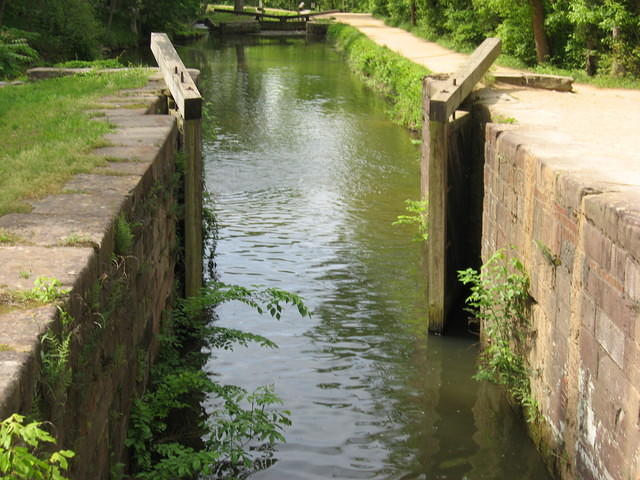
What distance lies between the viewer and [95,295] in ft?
15.0

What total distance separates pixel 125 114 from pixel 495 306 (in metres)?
4.19

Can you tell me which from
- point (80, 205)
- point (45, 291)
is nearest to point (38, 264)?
point (45, 291)

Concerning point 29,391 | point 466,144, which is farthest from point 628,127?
point 29,391

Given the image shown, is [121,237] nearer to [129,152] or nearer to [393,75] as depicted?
[129,152]

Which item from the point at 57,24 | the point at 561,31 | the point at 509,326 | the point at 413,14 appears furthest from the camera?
the point at 413,14

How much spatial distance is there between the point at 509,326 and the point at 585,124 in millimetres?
2731

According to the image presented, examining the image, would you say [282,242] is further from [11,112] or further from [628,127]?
[628,127]

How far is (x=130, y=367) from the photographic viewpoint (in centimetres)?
586

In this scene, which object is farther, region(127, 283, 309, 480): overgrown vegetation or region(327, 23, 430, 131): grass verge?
region(327, 23, 430, 131): grass verge

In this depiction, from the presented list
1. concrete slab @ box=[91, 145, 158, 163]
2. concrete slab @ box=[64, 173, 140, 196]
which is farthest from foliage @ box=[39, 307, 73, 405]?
concrete slab @ box=[91, 145, 158, 163]

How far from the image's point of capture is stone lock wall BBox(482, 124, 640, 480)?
4762 mm

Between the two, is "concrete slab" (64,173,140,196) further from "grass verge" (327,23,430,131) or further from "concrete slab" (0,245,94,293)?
"grass verge" (327,23,430,131)

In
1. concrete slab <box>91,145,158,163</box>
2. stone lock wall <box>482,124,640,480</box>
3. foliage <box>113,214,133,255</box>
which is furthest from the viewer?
concrete slab <box>91,145,158,163</box>

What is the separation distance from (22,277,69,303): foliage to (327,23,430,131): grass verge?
13549 millimetres
